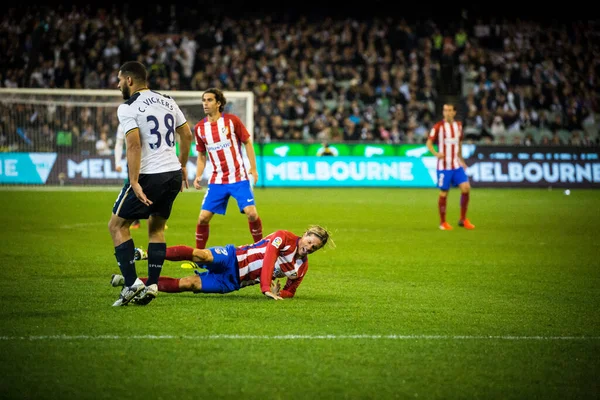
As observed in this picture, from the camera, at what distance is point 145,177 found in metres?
7.47

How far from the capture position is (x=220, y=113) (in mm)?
11156

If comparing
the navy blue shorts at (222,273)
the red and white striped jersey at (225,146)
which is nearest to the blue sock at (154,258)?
the navy blue shorts at (222,273)

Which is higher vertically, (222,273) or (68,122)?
(68,122)

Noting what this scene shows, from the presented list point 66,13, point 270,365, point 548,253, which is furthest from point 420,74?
point 270,365

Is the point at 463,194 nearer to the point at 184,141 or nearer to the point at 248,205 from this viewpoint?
the point at 248,205

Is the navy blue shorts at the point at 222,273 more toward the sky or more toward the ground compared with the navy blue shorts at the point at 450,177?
more toward the ground

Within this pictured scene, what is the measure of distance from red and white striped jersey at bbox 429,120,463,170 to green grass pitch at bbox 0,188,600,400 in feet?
10.4

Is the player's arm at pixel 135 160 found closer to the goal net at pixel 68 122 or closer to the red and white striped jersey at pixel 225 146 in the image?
the red and white striped jersey at pixel 225 146

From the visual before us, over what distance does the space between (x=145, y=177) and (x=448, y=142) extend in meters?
10.1

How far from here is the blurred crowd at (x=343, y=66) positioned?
104 ft

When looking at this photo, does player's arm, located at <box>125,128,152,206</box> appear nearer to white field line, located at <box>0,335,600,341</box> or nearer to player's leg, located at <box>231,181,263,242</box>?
white field line, located at <box>0,335,600,341</box>

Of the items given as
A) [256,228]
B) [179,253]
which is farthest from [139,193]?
[256,228]

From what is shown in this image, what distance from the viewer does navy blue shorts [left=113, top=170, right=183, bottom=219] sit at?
7.45 m

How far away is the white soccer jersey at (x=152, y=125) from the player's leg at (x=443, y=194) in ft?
29.9
